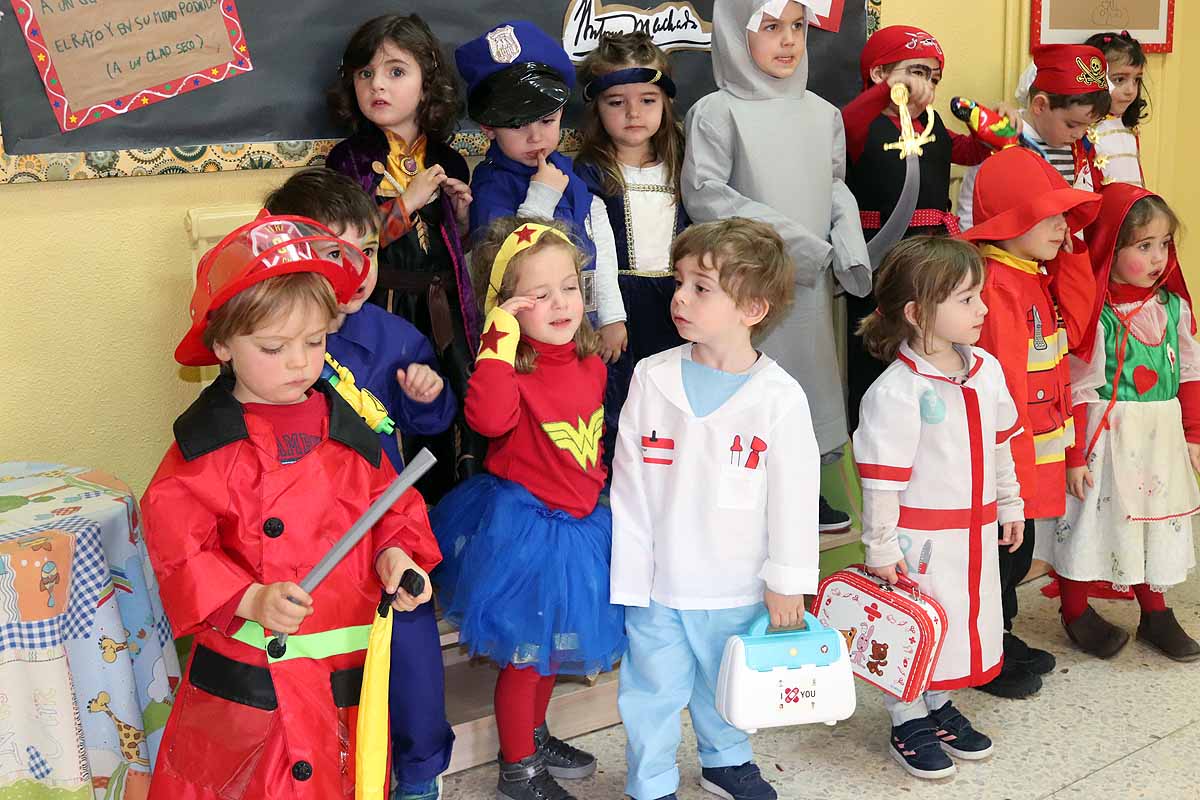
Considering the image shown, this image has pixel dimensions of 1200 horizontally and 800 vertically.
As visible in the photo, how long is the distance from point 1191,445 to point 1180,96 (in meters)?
1.78

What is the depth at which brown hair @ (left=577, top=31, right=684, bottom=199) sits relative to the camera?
257 cm

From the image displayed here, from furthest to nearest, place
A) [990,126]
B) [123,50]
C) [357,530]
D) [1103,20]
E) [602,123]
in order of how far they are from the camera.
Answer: [1103,20]
[990,126]
[602,123]
[123,50]
[357,530]

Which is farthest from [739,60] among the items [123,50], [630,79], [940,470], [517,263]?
[123,50]

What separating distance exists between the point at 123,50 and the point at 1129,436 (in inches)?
95.0

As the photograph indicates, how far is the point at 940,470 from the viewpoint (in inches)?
88.0

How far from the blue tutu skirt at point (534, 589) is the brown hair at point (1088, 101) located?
1887 mm

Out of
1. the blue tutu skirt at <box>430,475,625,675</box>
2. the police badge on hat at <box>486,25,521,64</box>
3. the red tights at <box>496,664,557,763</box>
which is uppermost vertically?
the police badge on hat at <box>486,25,521,64</box>

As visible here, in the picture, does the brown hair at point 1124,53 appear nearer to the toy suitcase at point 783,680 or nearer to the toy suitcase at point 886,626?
the toy suitcase at point 886,626

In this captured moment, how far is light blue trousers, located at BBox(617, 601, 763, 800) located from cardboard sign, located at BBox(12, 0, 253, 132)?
140cm

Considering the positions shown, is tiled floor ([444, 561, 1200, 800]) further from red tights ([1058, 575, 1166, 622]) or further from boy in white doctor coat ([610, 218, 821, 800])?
boy in white doctor coat ([610, 218, 821, 800])

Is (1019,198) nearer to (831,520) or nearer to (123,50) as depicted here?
(831,520)

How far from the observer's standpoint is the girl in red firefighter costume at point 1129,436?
8.86ft

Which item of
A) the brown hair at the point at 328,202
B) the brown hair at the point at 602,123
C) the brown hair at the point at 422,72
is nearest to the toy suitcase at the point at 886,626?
the brown hair at the point at 602,123

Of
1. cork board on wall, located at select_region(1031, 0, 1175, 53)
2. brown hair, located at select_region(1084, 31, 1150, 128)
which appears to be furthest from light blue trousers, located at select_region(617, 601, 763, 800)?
cork board on wall, located at select_region(1031, 0, 1175, 53)
